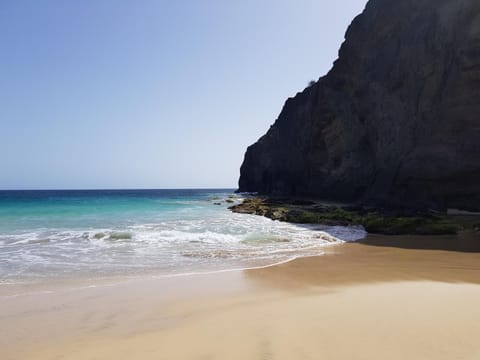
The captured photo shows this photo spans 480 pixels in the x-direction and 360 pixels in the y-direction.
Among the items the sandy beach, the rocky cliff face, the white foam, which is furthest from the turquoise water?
the rocky cliff face

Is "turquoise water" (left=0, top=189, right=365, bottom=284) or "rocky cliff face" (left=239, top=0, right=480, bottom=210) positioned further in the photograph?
"rocky cliff face" (left=239, top=0, right=480, bottom=210)

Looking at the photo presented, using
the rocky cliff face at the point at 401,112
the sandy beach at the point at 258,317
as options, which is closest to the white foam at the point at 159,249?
the sandy beach at the point at 258,317

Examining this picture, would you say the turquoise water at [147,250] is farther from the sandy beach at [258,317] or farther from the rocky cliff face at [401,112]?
the rocky cliff face at [401,112]

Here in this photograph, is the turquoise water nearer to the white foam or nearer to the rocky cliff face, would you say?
the white foam

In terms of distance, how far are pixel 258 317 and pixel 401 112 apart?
3397 cm

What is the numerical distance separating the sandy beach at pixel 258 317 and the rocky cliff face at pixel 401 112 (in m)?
21.6

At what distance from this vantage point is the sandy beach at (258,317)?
4.09m

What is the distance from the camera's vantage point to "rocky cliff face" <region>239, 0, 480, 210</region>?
27.0 metres

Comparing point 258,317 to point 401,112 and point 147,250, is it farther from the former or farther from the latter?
point 401,112

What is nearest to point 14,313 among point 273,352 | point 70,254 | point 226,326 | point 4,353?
point 4,353

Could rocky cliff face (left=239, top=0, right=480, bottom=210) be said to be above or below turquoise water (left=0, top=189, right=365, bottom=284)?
above

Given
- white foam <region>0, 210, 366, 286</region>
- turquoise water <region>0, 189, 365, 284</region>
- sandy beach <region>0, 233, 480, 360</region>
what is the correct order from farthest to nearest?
1. white foam <region>0, 210, 366, 286</region>
2. turquoise water <region>0, 189, 365, 284</region>
3. sandy beach <region>0, 233, 480, 360</region>

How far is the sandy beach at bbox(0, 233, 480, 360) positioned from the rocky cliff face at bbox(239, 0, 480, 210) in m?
21.6

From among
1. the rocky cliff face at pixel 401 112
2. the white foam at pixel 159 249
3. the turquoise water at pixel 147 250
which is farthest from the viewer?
the rocky cliff face at pixel 401 112
